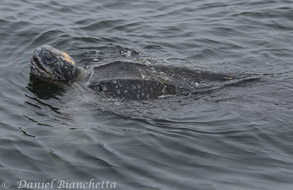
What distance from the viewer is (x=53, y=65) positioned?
8664 mm

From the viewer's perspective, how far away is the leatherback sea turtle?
8023mm

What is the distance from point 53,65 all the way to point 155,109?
88.1 inches

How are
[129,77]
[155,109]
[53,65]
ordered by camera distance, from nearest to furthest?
[155,109] → [129,77] → [53,65]

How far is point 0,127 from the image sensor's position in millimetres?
7199

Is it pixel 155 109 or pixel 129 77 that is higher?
pixel 129 77

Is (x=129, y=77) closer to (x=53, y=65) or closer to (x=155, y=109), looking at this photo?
(x=155, y=109)

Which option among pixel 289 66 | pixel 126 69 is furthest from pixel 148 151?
pixel 289 66

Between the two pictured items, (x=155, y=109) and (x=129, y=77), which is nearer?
(x=155, y=109)

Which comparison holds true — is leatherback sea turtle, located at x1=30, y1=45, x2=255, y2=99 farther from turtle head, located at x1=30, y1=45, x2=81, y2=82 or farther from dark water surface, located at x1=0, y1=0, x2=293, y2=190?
dark water surface, located at x1=0, y1=0, x2=293, y2=190

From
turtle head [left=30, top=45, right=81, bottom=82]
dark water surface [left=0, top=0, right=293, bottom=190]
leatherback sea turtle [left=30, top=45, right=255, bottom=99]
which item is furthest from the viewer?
turtle head [left=30, top=45, right=81, bottom=82]

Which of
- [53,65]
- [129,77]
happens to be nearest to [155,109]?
[129,77]

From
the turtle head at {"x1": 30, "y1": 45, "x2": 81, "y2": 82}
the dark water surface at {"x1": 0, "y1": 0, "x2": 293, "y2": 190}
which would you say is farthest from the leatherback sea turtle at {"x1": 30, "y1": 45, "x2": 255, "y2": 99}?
the dark water surface at {"x1": 0, "y1": 0, "x2": 293, "y2": 190}

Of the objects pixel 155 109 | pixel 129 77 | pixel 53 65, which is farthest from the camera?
pixel 53 65

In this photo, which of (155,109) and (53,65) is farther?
(53,65)
